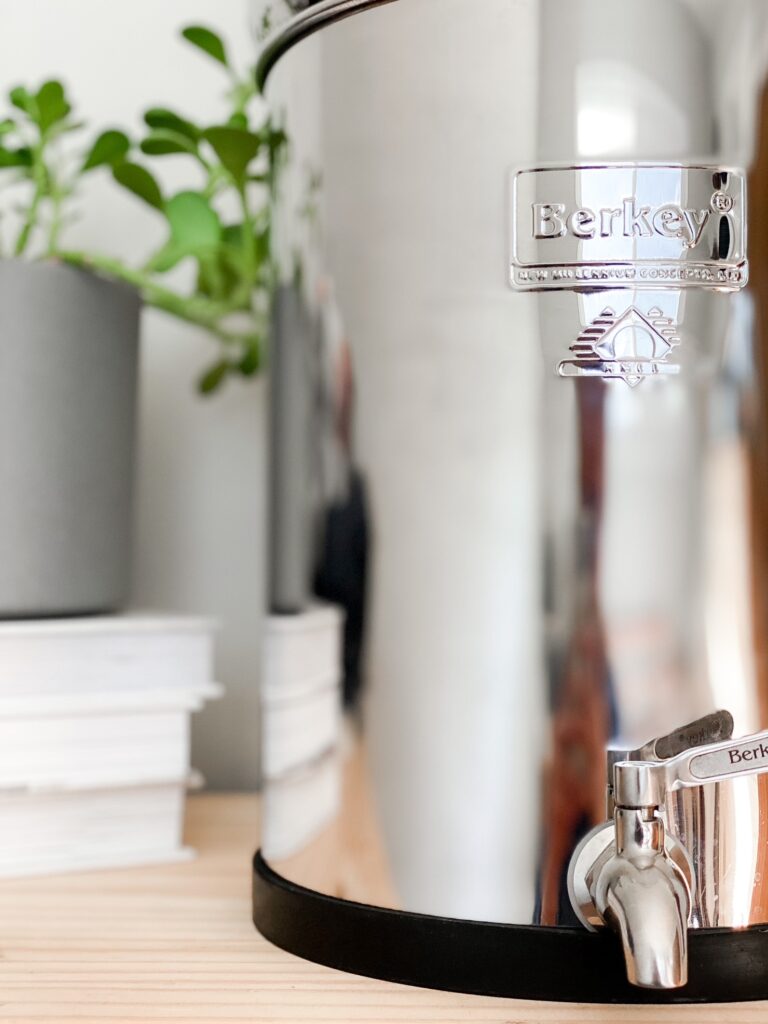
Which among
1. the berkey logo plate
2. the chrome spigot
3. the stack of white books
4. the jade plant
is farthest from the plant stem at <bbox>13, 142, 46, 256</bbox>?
the chrome spigot

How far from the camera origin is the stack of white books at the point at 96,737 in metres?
0.59

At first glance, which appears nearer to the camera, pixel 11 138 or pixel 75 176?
pixel 75 176

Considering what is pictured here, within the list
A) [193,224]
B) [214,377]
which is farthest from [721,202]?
[214,377]

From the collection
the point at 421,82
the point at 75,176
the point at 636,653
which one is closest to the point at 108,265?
the point at 75,176

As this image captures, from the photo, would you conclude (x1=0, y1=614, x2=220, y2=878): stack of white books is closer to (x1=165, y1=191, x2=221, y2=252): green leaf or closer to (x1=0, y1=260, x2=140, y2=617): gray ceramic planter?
(x1=0, y1=260, x2=140, y2=617): gray ceramic planter

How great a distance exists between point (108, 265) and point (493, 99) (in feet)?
1.05

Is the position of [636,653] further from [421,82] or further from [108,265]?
[108,265]

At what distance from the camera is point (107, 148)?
63 centimetres

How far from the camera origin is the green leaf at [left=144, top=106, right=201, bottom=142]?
62 cm

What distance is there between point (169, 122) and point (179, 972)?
451 millimetres

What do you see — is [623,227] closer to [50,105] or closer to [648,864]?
[648,864]

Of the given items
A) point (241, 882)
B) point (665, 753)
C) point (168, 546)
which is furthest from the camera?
point (168, 546)

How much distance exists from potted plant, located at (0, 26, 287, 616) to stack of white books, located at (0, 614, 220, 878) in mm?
32

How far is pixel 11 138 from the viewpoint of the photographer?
2.70 ft
